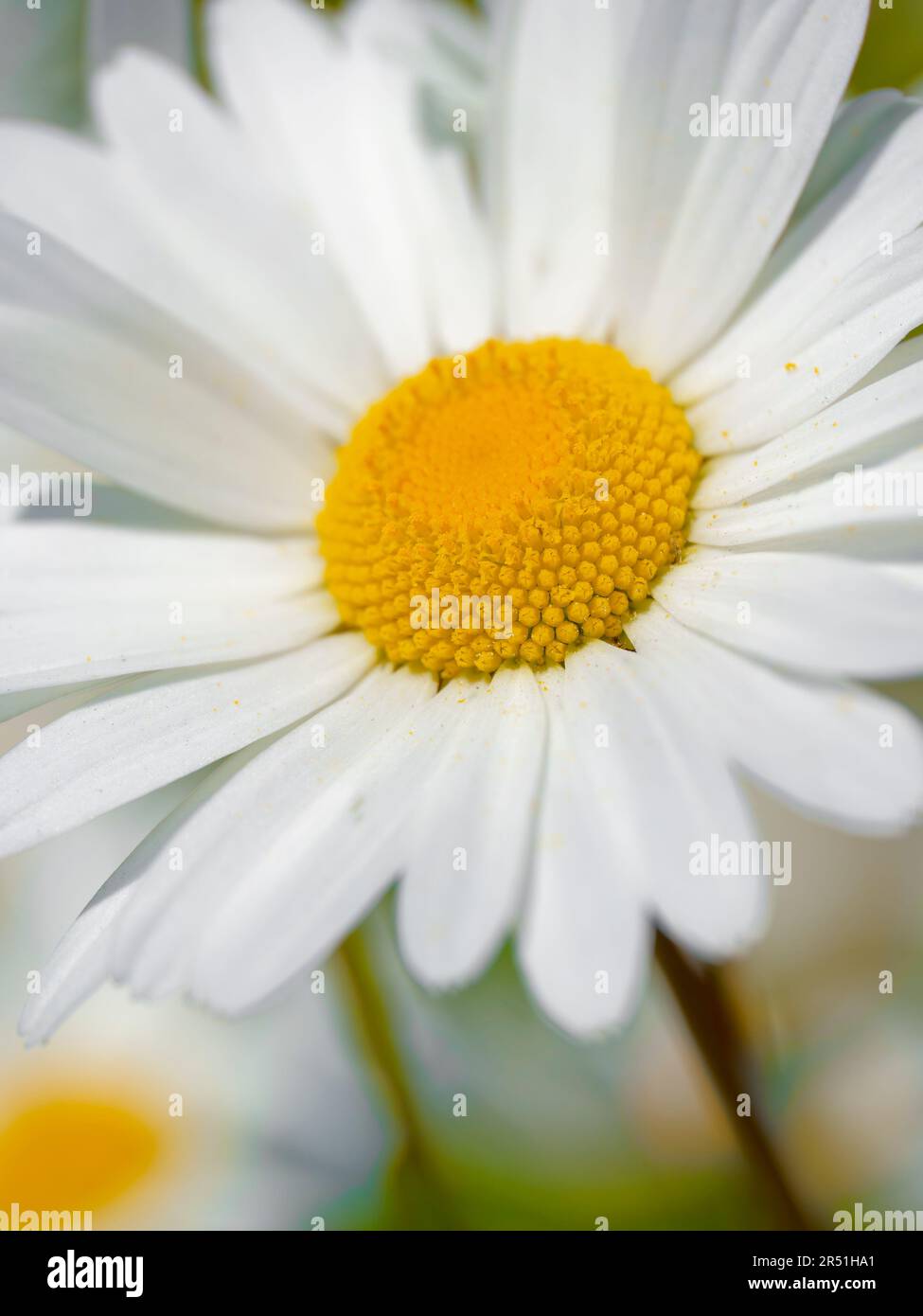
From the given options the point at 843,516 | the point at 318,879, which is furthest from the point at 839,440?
the point at 318,879

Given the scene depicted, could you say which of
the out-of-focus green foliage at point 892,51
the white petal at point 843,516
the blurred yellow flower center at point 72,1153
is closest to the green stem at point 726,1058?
the white petal at point 843,516

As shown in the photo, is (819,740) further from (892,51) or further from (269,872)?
(892,51)

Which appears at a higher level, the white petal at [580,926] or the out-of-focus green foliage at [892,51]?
the out-of-focus green foliage at [892,51]

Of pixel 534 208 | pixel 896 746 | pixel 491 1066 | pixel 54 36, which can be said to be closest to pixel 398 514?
pixel 534 208

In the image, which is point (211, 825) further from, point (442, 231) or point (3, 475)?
point (442, 231)

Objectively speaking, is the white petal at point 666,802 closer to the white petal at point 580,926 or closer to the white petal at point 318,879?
the white petal at point 580,926

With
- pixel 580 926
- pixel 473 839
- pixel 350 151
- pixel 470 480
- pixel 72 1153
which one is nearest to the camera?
pixel 580 926
